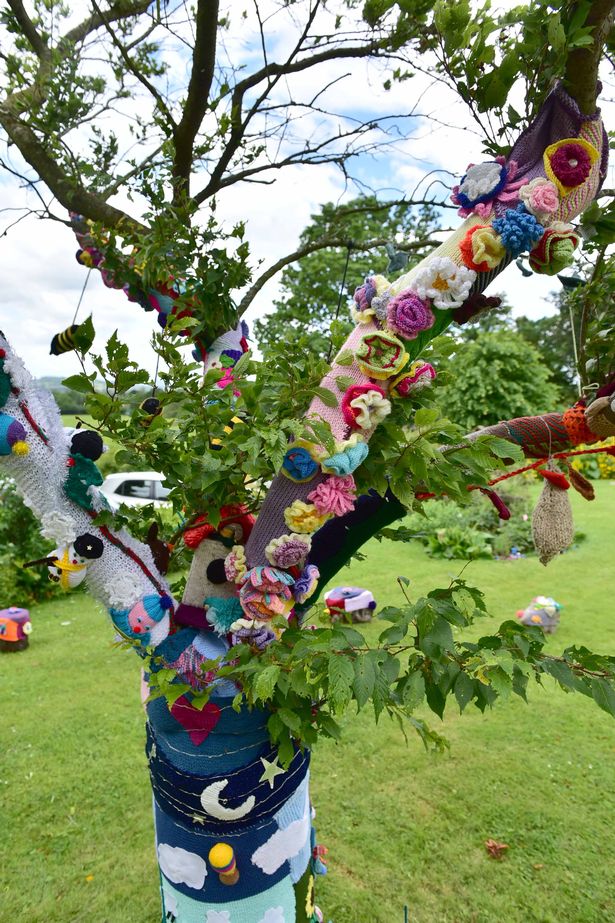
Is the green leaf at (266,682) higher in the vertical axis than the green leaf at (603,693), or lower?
higher

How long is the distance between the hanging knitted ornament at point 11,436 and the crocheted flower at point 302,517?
2.23 feet

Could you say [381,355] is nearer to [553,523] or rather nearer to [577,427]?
[577,427]

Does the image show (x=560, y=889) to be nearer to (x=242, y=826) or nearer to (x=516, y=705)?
(x=516, y=705)

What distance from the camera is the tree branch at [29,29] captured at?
241cm

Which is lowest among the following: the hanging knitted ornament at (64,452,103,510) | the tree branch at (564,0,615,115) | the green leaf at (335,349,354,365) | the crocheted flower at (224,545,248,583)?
the crocheted flower at (224,545,248,583)

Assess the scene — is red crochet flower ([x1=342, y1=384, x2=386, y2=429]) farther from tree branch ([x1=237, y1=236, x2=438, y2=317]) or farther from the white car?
the white car

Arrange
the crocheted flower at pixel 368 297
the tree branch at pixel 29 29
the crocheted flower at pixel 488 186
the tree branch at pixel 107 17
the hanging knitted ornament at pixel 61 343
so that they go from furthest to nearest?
the tree branch at pixel 107 17 < the tree branch at pixel 29 29 < the hanging knitted ornament at pixel 61 343 < the crocheted flower at pixel 368 297 < the crocheted flower at pixel 488 186

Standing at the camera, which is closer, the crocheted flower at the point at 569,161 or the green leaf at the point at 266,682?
the green leaf at the point at 266,682

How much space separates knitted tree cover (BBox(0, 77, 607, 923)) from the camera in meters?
1.54

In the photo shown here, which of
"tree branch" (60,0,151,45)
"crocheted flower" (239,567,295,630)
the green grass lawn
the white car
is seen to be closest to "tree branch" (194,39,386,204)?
"tree branch" (60,0,151,45)

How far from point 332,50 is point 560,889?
432cm

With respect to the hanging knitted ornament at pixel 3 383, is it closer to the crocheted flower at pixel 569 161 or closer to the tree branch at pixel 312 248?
the tree branch at pixel 312 248

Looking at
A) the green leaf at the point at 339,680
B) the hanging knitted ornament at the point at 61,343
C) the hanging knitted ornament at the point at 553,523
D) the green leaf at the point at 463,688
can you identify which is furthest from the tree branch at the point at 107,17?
the green leaf at the point at 463,688

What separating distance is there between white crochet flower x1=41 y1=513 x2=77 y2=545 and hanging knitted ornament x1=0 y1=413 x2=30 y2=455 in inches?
8.0
